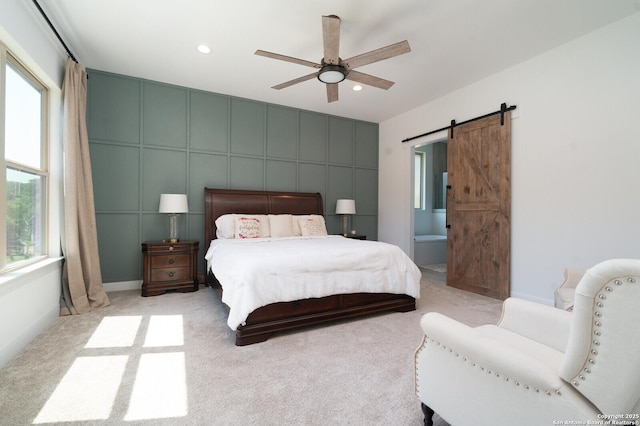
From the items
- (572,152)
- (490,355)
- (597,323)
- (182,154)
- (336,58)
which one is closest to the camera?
(597,323)

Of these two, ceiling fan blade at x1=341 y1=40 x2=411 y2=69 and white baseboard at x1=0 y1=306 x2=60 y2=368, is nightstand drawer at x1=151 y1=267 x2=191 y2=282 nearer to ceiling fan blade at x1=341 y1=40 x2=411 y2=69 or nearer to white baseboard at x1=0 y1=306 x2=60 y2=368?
white baseboard at x1=0 y1=306 x2=60 y2=368

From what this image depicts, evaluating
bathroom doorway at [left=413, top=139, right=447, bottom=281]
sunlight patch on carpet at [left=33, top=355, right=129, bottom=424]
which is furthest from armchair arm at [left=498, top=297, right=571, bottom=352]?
bathroom doorway at [left=413, top=139, right=447, bottom=281]

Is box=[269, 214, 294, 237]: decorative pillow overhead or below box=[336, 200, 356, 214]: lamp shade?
below

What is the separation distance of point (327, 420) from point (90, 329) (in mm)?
2475

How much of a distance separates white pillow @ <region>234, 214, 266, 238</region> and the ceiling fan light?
2257 millimetres

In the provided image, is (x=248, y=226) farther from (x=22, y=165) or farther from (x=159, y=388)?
(x=159, y=388)

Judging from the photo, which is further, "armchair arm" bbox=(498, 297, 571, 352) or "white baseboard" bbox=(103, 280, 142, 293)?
"white baseboard" bbox=(103, 280, 142, 293)

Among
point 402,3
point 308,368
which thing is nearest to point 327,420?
point 308,368

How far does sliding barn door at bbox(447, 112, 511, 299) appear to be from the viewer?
3824mm

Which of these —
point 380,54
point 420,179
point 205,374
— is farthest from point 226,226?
point 420,179

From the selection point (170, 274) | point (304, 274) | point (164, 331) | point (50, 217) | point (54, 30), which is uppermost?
point (54, 30)

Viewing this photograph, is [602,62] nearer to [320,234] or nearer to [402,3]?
[402,3]

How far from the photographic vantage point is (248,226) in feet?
14.0

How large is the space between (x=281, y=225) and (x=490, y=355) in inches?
145
